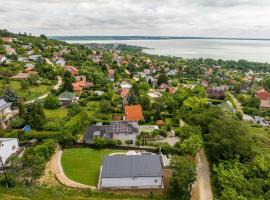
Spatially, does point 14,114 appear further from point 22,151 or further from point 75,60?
point 75,60

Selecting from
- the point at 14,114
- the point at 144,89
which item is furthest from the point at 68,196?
Answer: the point at 144,89

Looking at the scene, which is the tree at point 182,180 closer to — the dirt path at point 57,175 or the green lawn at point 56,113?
the dirt path at point 57,175

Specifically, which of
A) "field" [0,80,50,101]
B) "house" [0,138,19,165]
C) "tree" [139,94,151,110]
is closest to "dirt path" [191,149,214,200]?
"tree" [139,94,151,110]

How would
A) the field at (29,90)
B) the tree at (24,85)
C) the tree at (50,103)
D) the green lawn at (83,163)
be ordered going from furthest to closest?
the tree at (24,85) < the field at (29,90) < the tree at (50,103) < the green lawn at (83,163)

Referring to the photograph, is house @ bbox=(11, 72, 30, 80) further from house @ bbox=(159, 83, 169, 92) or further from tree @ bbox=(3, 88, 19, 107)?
house @ bbox=(159, 83, 169, 92)

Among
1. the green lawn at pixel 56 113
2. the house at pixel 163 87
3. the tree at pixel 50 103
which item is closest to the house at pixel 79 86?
the tree at pixel 50 103

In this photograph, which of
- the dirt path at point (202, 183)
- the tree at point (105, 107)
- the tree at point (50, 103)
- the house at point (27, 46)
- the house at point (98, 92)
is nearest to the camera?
the dirt path at point (202, 183)

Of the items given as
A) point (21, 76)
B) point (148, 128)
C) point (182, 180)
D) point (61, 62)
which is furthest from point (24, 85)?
point (182, 180)
